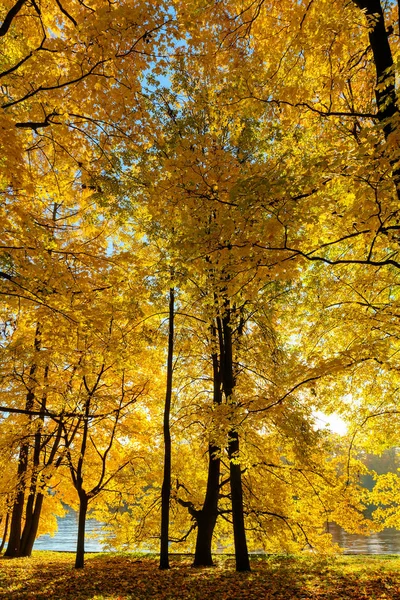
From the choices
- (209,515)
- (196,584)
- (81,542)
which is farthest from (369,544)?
(196,584)

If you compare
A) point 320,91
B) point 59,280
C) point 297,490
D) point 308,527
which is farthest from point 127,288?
point 308,527

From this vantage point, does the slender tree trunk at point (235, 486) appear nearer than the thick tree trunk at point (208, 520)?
Yes

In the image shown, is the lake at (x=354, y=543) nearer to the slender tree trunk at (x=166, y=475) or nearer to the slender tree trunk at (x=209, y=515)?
the slender tree trunk at (x=209, y=515)

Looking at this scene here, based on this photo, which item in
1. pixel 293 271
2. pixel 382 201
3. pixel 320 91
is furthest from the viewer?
pixel 320 91

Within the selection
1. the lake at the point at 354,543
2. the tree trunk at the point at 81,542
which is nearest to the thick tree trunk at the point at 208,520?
the tree trunk at the point at 81,542

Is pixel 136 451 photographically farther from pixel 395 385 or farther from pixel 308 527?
pixel 395 385

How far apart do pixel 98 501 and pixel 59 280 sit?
8430 millimetres

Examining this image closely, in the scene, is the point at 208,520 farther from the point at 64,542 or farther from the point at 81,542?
the point at 64,542

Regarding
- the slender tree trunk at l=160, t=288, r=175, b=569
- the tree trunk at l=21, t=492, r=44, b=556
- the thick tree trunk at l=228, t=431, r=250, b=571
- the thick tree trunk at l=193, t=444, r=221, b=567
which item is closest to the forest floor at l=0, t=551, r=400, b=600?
the thick tree trunk at l=228, t=431, r=250, b=571

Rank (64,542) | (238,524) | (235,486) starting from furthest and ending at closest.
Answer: (64,542) < (235,486) < (238,524)

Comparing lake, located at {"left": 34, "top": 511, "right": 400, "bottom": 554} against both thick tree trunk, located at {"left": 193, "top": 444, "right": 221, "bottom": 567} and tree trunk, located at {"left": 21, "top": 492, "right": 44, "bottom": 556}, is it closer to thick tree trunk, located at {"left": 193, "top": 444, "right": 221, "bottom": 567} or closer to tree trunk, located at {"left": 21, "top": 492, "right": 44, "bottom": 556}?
tree trunk, located at {"left": 21, "top": 492, "right": 44, "bottom": 556}

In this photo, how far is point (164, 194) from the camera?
20.6ft

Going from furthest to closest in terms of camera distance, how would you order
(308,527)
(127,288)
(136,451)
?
(136,451) < (308,527) < (127,288)

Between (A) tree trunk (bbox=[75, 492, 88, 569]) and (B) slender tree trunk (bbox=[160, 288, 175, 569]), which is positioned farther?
(A) tree trunk (bbox=[75, 492, 88, 569])
